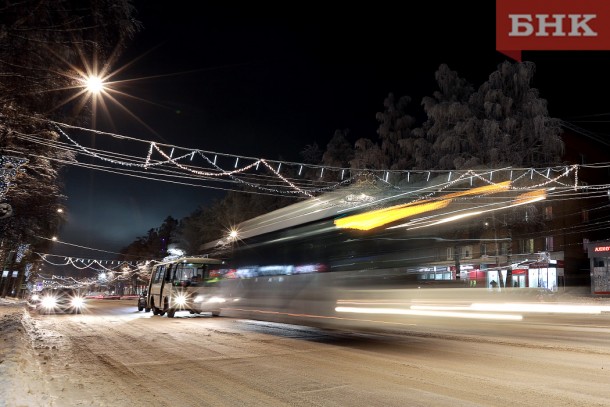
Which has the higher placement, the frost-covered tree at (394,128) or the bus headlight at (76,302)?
the frost-covered tree at (394,128)

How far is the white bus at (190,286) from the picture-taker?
71.7ft

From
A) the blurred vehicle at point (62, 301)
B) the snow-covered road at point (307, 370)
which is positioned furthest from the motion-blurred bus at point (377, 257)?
the blurred vehicle at point (62, 301)

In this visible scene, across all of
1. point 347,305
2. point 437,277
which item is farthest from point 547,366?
point 347,305

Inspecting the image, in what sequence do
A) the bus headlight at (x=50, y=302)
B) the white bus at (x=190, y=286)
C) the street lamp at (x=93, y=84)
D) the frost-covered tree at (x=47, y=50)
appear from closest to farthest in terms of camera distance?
1. the frost-covered tree at (x=47, y=50)
2. the street lamp at (x=93, y=84)
3. the white bus at (x=190, y=286)
4. the bus headlight at (x=50, y=302)

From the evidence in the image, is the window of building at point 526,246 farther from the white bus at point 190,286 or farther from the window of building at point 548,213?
the white bus at point 190,286

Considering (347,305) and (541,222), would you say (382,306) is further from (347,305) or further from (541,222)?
(541,222)

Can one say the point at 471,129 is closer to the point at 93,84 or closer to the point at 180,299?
the point at 180,299

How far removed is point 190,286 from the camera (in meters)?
22.6

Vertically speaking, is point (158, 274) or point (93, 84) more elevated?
point (93, 84)

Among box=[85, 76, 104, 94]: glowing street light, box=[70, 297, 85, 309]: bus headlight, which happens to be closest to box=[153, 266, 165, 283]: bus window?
box=[70, 297, 85, 309]: bus headlight

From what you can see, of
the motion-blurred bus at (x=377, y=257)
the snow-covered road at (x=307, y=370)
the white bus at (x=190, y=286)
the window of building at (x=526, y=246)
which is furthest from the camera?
the window of building at (x=526, y=246)

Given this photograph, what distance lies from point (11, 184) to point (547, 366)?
57.7 ft

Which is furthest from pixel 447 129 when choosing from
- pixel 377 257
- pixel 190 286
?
pixel 377 257

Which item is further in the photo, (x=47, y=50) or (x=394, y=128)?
(x=394, y=128)
